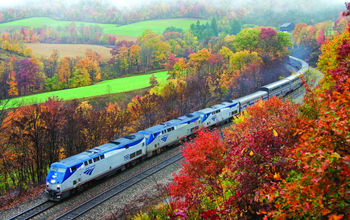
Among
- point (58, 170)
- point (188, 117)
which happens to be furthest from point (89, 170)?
point (188, 117)

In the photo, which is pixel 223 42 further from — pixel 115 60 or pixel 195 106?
pixel 195 106

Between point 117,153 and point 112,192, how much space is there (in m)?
4.23

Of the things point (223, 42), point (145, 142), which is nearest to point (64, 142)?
point (145, 142)

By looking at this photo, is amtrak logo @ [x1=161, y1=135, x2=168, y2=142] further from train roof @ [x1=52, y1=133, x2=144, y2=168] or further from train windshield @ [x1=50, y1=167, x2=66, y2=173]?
train windshield @ [x1=50, y1=167, x2=66, y2=173]

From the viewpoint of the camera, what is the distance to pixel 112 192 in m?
27.0

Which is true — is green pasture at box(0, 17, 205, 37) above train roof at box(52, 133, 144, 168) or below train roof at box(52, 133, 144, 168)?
above

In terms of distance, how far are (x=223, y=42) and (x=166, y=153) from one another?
240ft

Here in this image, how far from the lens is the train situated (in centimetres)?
2552

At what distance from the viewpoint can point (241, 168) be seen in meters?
13.2

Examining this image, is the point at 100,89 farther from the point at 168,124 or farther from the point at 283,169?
the point at 283,169

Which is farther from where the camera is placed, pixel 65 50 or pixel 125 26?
pixel 125 26

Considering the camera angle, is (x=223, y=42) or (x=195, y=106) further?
(x=223, y=42)

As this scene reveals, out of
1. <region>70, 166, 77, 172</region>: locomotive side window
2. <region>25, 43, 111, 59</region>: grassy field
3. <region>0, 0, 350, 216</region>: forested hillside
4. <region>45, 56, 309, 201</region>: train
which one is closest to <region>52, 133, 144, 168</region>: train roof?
<region>45, 56, 309, 201</region>: train

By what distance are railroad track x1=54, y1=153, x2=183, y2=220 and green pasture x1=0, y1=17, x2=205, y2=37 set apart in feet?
435
